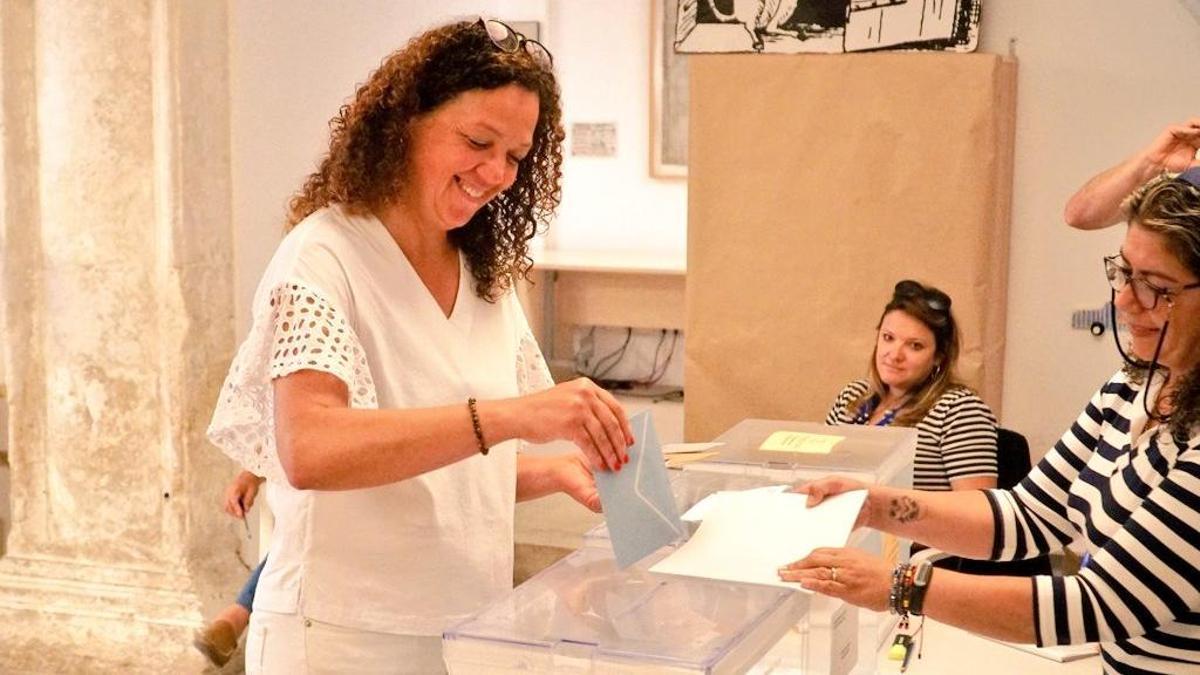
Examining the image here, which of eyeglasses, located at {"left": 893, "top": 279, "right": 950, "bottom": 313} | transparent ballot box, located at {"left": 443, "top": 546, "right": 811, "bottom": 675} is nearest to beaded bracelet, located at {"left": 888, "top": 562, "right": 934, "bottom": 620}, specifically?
transparent ballot box, located at {"left": 443, "top": 546, "right": 811, "bottom": 675}

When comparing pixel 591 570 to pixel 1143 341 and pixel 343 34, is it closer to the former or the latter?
pixel 1143 341

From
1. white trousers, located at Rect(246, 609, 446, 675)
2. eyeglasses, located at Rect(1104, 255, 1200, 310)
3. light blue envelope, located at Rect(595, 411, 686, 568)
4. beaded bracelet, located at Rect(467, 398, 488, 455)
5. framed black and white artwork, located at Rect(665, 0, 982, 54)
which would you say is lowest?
white trousers, located at Rect(246, 609, 446, 675)

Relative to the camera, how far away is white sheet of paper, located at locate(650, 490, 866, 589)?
1613 millimetres

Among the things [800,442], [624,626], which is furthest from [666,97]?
[624,626]

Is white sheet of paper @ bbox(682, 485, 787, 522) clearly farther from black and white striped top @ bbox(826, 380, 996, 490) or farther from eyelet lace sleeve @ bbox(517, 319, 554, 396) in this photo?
black and white striped top @ bbox(826, 380, 996, 490)

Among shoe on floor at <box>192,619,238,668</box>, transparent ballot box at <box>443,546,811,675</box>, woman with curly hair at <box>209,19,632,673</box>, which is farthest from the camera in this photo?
shoe on floor at <box>192,619,238,668</box>

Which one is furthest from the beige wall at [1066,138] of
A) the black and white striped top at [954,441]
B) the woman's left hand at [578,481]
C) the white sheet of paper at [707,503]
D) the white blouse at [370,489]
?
the white blouse at [370,489]

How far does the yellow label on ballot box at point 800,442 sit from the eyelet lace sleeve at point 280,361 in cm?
78

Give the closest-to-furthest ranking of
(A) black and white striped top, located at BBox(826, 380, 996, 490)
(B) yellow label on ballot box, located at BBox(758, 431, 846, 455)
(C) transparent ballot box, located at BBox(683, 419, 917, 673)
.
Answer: (C) transparent ballot box, located at BBox(683, 419, 917, 673) → (B) yellow label on ballot box, located at BBox(758, 431, 846, 455) → (A) black and white striped top, located at BBox(826, 380, 996, 490)

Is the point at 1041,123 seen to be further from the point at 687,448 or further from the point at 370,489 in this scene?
the point at 370,489

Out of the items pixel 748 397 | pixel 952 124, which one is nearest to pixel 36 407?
pixel 748 397

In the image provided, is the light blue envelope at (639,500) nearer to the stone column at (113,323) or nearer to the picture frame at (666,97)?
the stone column at (113,323)

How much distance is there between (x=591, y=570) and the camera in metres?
1.73

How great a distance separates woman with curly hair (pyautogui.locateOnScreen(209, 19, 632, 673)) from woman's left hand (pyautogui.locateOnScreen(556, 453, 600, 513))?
0.12 m
